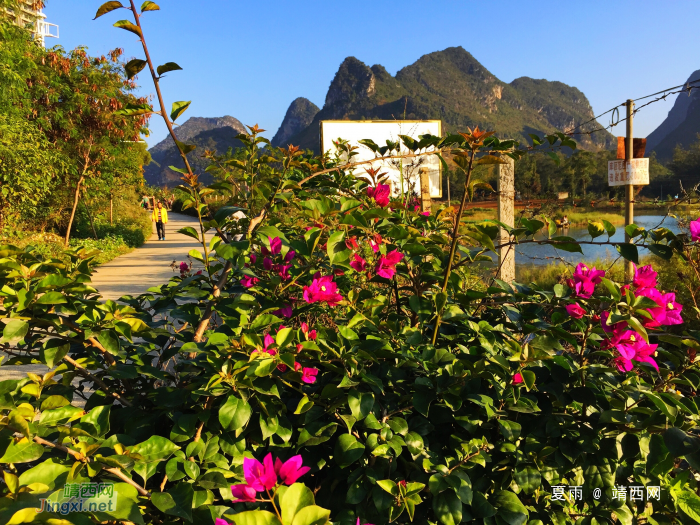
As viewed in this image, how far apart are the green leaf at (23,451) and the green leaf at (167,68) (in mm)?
949

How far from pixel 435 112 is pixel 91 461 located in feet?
207

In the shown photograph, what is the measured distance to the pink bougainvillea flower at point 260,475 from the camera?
674 mm

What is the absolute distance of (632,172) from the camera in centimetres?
382

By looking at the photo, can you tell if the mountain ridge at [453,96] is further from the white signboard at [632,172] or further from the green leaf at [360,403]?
the green leaf at [360,403]

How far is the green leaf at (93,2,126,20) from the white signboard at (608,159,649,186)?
4022mm

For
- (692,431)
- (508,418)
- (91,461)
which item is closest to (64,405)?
(91,461)

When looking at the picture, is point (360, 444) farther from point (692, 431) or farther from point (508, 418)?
point (692, 431)

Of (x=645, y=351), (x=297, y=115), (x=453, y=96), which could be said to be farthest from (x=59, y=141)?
(x=297, y=115)

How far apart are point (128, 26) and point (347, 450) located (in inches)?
47.3

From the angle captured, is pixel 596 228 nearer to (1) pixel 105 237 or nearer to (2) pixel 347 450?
(2) pixel 347 450

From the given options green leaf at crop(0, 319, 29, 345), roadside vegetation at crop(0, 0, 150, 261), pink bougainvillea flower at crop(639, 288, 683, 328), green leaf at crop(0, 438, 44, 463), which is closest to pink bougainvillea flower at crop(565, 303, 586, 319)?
pink bougainvillea flower at crop(639, 288, 683, 328)

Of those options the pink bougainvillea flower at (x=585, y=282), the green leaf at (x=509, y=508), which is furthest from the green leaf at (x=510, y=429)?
the pink bougainvillea flower at (x=585, y=282)

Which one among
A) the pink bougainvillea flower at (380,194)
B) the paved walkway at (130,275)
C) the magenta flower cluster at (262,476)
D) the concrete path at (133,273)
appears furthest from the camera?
the concrete path at (133,273)

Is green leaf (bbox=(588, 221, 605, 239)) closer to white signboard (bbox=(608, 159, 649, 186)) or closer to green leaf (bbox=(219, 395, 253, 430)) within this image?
green leaf (bbox=(219, 395, 253, 430))
